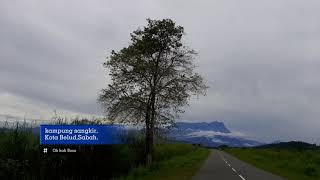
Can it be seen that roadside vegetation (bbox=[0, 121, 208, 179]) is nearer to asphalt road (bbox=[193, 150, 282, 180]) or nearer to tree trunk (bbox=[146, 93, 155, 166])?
tree trunk (bbox=[146, 93, 155, 166])

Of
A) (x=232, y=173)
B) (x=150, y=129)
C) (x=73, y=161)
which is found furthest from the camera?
(x=150, y=129)

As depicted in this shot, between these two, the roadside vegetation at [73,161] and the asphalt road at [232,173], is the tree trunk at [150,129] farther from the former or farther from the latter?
the asphalt road at [232,173]

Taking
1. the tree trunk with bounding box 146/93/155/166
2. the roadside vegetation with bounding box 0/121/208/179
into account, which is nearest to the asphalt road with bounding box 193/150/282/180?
the roadside vegetation with bounding box 0/121/208/179

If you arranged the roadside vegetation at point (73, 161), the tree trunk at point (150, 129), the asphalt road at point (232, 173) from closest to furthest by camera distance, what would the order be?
the roadside vegetation at point (73, 161) < the asphalt road at point (232, 173) < the tree trunk at point (150, 129)

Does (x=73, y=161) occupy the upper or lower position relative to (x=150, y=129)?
lower

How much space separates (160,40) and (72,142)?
11.6 meters

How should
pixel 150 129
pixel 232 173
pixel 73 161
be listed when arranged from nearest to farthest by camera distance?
pixel 73 161 < pixel 232 173 < pixel 150 129

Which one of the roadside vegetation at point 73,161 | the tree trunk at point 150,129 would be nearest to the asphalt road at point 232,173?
the roadside vegetation at point 73,161

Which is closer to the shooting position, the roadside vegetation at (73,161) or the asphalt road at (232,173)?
the roadside vegetation at (73,161)

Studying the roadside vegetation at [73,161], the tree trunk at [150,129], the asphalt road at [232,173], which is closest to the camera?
the roadside vegetation at [73,161]

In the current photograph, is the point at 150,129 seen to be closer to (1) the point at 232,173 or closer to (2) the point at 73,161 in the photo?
(1) the point at 232,173

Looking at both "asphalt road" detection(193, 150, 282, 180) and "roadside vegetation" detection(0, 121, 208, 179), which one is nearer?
"roadside vegetation" detection(0, 121, 208, 179)

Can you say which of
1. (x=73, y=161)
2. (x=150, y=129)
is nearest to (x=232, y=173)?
(x=150, y=129)

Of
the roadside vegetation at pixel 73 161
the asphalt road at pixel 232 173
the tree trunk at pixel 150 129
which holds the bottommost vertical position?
the asphalt road at pixel 232 173
